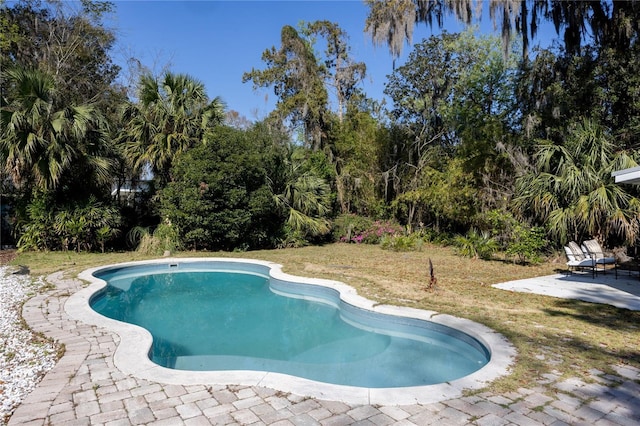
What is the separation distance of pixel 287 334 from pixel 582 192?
7.65 meters

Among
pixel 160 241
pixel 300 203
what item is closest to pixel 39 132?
pixel 160 241

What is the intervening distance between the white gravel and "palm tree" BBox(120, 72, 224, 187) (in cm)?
682

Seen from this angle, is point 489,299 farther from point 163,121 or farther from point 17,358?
point 163,121

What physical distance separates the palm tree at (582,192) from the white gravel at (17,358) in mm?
9766

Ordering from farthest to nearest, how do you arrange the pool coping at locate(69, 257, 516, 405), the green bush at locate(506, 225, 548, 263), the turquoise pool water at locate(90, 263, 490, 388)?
the green bush at locate(506, 225, 548, 263) → the turquoise pool water at locate(90, 263, 490, 388) → the pool coping at locate(69, 257, 516, 405)

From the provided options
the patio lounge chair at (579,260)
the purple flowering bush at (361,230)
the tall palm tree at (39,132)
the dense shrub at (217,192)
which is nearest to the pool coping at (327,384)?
the patio lounge chair at (579,260)

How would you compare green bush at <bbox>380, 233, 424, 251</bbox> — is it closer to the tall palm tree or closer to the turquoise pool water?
the turquoise pool water

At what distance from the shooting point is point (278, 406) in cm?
288

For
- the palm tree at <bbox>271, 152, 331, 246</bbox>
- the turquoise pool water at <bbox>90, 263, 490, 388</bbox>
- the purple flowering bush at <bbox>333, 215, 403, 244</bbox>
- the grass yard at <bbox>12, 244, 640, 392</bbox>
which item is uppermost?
the palm tree at <bbox>271, 152, 331, 246</bbox>

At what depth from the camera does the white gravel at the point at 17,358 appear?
3.05m

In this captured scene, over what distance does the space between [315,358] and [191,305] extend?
3.45 meters

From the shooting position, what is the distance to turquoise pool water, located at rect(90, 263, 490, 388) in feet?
14.8

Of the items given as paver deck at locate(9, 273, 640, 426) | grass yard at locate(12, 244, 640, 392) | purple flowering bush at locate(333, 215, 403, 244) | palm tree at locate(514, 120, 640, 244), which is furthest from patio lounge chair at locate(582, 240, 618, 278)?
purple flowering bush at locate(333, 215, 403, 244)

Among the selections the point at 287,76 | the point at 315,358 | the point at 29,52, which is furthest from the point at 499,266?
the point at 29,52
